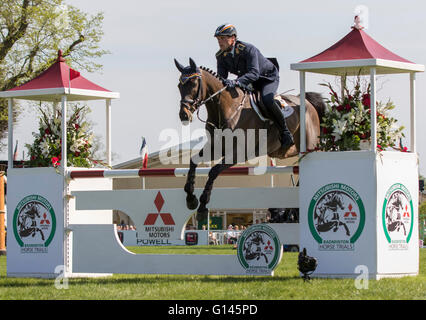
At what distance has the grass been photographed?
8.73m

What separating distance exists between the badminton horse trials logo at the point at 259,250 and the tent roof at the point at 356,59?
83.2 inches

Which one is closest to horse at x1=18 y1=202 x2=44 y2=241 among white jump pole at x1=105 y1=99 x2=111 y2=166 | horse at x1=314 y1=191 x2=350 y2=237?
white jump pole at x1=105 y1=99 x2=111 y2=166


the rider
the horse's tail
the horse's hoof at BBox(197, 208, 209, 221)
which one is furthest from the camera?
the horse's tail

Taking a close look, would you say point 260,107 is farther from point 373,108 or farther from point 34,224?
point 34,224

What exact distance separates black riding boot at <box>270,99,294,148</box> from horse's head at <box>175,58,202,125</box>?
1208 mm

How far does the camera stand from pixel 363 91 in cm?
1079

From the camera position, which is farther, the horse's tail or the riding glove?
the horse's tail

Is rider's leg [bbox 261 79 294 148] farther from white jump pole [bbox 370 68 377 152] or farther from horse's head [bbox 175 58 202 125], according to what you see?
white jump pole [bbox 370 68 377 152]

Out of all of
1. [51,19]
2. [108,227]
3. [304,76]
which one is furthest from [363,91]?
[51,19]

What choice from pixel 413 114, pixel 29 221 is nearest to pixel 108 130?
pixel 29 221

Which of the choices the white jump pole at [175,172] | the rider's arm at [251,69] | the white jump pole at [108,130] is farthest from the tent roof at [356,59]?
the white jump pole at [108,130]

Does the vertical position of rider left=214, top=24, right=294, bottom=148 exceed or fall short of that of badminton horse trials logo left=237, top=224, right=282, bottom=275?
it exceeds it

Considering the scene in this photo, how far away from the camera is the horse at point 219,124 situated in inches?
403

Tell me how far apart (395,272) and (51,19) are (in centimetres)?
1747
